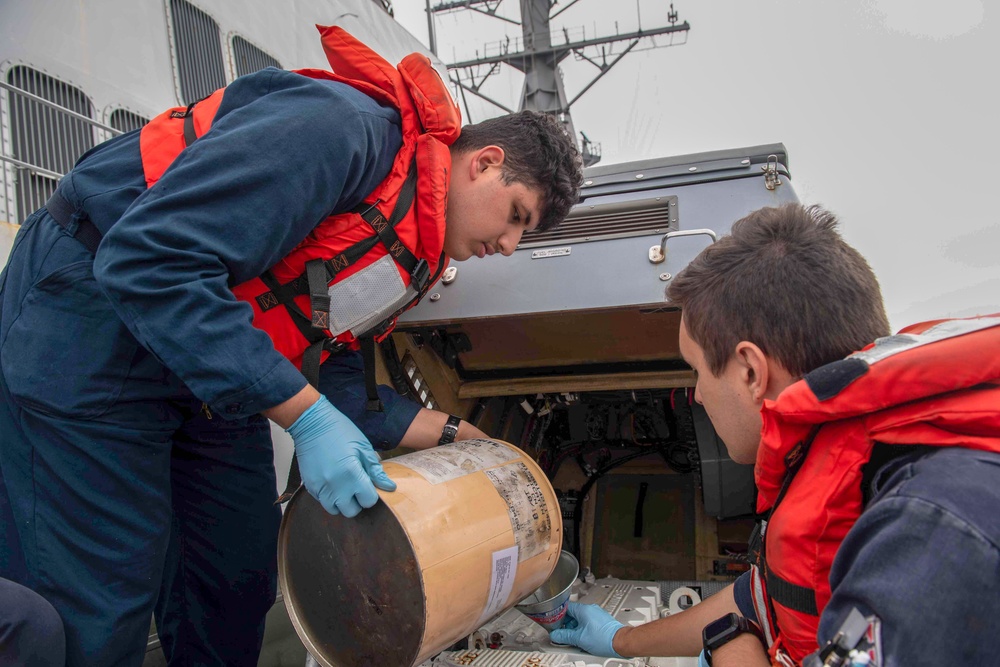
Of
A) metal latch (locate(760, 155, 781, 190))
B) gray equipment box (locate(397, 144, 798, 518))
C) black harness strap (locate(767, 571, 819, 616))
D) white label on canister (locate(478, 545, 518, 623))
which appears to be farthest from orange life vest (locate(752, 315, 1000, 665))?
metal latch (locate(760, 155, 781, 190))

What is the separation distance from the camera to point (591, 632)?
2.13 meters

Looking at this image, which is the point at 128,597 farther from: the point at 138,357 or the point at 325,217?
the point at 325,217

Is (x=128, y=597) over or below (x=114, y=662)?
over

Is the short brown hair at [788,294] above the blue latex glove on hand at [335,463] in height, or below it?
above

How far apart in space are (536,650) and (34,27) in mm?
2957

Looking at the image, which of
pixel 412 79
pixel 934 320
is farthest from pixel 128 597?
pixel 934 320

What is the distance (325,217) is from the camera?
5.57ft

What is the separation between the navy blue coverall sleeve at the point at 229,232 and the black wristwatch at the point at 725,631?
3.42 feet

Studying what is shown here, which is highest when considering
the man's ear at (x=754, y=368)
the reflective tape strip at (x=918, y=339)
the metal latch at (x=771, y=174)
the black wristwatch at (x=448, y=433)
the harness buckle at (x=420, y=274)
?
the metal latch at (x=771, y=174)

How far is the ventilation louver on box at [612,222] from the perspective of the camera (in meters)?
2.65

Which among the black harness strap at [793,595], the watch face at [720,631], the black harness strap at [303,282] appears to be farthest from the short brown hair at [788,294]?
the black harness strap at [303,282]

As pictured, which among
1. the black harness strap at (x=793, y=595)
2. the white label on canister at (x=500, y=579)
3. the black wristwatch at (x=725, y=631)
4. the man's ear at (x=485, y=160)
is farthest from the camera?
the man's ear at (x=485, y=160)

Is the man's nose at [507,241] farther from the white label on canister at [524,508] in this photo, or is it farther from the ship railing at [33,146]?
the ship railing at [33,146]

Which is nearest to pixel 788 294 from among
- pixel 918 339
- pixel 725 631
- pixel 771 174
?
pixel 918 339
